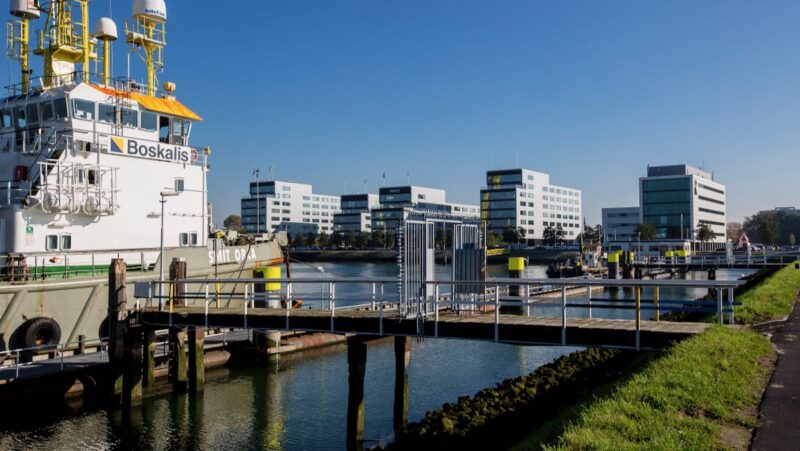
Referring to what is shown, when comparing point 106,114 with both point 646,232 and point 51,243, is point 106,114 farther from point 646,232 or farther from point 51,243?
point 646,232

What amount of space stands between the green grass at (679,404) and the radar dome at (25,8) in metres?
33.8

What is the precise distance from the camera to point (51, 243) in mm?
28047

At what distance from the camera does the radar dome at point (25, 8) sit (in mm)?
33469

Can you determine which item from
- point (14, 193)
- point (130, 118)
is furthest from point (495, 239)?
point (14, 193)

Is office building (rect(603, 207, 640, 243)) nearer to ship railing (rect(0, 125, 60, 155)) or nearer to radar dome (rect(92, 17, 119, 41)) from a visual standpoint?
radar dome (rect(92, 17, 119, 41))

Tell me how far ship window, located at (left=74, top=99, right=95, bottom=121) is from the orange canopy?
1.28m

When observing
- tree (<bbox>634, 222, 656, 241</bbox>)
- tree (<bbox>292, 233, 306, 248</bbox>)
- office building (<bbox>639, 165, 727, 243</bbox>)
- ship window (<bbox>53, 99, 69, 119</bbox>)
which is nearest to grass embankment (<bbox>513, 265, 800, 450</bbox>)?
ship window (<bbox>53, 99, 69, 119</bbox>)

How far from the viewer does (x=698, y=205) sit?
164625 millimetres

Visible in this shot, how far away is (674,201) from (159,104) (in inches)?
5955

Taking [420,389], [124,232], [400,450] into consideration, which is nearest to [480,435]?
[400,450]

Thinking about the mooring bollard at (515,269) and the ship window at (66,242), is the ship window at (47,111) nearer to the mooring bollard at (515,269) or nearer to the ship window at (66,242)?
the ship window at (66,242)

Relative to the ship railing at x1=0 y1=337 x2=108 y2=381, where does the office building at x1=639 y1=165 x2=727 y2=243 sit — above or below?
above

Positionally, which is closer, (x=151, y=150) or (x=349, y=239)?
(x=151, y=150)

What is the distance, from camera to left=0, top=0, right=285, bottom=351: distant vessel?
2583 cm
